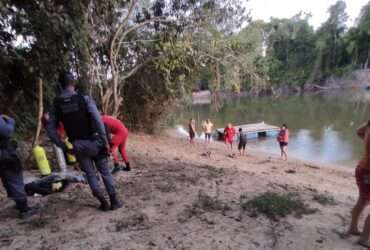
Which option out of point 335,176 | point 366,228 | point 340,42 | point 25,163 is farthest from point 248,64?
point 340,42

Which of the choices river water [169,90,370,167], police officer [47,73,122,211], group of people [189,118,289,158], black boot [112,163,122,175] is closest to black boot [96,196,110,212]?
police officer [47,73,122,211]

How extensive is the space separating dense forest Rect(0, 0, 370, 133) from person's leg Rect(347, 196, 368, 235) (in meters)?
4.33

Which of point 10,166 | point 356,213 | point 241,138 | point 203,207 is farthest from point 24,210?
point 241,138

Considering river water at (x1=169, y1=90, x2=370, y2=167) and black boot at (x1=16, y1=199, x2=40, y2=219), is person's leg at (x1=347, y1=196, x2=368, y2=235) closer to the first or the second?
black boot at (x1=16, y1=199, x2=40, y2=219)

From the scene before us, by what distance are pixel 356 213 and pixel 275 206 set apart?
0.86 meters

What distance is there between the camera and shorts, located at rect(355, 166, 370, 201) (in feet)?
9.27

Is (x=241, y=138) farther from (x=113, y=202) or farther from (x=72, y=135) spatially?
(x=72, y=135)

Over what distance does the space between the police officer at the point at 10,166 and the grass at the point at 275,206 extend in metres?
2.55

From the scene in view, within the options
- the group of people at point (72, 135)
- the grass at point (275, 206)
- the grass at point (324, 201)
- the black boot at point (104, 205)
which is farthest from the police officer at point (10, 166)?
the grass at point (324, 201)

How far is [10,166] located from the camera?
3.30 m

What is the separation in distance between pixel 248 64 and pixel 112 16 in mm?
4737

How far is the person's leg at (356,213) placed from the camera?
2.94 meters

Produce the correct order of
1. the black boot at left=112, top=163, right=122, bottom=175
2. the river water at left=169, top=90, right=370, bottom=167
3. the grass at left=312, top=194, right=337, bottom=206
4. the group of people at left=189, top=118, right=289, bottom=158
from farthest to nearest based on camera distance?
1. the river water at left=169, top=90, right=370, bottom=167
2. the group of people at left=189, top=118, right=289, bottom=158
3. the black boot at left=112, top=163, right=122, bottom=175
4. the grass at left=312, top=194, right=337, bottom=206

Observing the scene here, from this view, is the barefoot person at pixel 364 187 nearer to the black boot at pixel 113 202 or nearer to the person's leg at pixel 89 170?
the black boot at pixel 113 202
